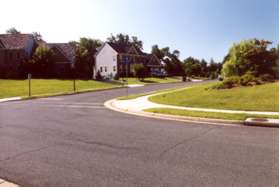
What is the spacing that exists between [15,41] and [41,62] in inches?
321

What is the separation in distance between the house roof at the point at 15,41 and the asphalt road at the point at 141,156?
158ft

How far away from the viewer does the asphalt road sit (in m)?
5.08

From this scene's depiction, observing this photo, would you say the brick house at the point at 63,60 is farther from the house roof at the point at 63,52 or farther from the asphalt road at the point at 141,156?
the asphalt road at the point at 141,156

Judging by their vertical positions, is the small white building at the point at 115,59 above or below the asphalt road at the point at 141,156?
above

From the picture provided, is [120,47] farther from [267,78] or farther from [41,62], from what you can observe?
[267,78]

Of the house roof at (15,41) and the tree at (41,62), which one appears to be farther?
the house roof at (15,41)

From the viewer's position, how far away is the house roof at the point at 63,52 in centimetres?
5656

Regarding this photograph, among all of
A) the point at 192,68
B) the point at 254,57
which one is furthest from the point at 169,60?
the point at 254,57

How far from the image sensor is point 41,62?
2040 inches

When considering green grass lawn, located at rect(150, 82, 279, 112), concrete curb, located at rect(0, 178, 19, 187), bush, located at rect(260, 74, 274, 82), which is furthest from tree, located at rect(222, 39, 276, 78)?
concrete curb, located at rect(0, 178, 19, 187)

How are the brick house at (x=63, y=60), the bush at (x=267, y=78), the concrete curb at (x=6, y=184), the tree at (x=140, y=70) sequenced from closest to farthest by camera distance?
the concrete curb at (x=6, y=184) → the bush at (x=267, y=78) → the tree at (x=140, y=70) → the brick house at (x=63, y=60)

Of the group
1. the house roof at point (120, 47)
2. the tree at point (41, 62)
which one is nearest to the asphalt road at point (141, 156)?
the tree at point (41, 62)

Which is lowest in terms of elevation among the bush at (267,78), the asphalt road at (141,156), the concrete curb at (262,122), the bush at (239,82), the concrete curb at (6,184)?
the concrete curb at (6,184)

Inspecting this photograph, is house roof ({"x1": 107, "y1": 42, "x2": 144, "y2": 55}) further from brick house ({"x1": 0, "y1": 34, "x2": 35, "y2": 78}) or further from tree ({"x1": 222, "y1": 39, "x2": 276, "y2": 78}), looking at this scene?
tree ({"x1": 222, "y1": 39, "x2": 276, "y2": 78})
